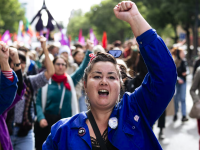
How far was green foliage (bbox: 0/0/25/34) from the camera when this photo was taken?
118ft

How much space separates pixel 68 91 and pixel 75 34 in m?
80.9

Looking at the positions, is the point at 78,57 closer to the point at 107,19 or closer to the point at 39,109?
the point at 39,109

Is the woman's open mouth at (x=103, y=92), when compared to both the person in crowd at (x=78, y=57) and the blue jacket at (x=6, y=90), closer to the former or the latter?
the blue jacket at (x=6, y=90)

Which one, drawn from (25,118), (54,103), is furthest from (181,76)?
(25,118)

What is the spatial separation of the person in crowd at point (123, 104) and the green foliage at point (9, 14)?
34947 millimetres

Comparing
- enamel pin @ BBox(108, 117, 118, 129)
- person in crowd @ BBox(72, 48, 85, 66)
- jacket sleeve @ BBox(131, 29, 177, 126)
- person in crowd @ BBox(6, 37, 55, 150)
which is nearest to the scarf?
person in crowd @ BBox(6, 37, 55, 150)

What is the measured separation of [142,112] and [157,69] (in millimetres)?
342

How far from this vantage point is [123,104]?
7.12ft

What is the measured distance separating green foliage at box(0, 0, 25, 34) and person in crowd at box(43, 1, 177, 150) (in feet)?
115

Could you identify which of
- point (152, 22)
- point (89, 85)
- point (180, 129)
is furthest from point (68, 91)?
point (152, 22)

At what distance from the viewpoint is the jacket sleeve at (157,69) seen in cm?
190

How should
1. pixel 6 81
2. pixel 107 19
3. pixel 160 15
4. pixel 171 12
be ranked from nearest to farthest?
pixel 6 81, pixel 171 12, pixel 160 15, pixel 107 19

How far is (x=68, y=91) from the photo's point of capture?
195 inches

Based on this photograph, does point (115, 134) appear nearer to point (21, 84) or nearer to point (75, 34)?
point (21, 84)
